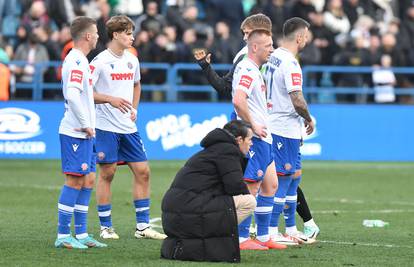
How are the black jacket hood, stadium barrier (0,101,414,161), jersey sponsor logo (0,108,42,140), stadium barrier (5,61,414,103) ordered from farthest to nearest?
stadium barrier (5,61,414,103), stadium barrier (0,101,414,161), jersey sponsor logo (0,108,42,140), the black jacket hood

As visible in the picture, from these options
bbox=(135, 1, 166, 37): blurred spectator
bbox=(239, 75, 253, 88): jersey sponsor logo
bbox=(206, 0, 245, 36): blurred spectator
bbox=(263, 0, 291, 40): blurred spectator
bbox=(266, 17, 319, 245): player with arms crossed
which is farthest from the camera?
bbox=(206, 0, 245, 36): blurred spectator

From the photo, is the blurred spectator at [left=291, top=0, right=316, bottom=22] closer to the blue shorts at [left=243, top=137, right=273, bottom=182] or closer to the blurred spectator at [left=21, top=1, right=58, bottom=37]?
the blurred spectator at [left=21, top=1, right=58, bottom=37]

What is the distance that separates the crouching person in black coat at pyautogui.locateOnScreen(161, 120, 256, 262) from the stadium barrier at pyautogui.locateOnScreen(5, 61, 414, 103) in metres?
14.2

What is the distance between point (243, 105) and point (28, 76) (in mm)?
14581

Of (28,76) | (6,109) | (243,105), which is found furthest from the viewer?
(28,76)

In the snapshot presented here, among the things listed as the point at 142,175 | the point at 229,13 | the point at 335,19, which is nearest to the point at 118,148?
the point at 142,175

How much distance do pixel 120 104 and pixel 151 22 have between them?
14.5 metres

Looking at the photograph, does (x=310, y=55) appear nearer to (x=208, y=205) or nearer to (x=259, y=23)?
(x=259, y=23)

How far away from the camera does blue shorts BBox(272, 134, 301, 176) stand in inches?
477

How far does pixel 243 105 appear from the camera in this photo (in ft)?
37.0

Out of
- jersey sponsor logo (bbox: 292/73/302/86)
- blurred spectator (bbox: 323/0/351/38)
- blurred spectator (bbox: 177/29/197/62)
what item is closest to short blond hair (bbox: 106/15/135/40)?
jersey sponsor logo (bbox: 292/73/302/86)

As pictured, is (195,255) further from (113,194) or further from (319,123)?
(319,123)

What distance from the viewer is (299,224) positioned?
1430cm

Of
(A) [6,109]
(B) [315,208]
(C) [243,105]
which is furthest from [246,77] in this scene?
(A) [6,109]
